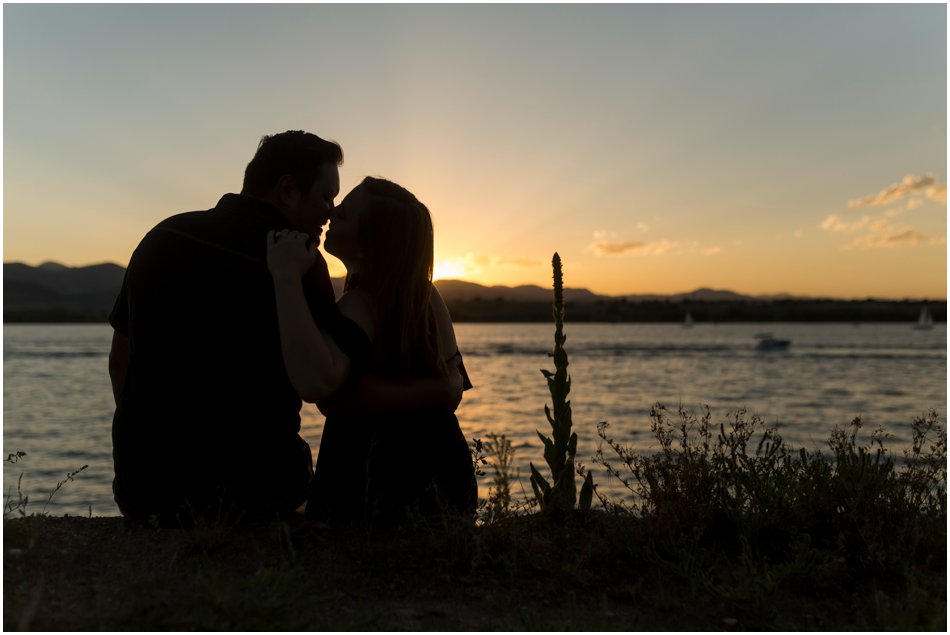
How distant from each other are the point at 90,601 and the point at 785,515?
3.49 meters

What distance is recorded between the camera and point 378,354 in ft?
12.0

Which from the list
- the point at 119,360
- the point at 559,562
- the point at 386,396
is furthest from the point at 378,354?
the point at 119,360

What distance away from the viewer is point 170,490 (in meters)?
3.76

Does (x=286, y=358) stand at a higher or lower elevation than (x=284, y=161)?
lower

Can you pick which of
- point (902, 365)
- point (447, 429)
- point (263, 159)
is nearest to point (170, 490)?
point (447, 429)

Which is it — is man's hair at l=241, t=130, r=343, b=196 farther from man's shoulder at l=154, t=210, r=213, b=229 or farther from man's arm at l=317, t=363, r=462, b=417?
man's arm at l=317, t=363, r=462, b=417

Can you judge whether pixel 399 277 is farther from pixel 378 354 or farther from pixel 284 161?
pixel 284 161

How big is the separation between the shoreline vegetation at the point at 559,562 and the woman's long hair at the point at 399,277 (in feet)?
2.31

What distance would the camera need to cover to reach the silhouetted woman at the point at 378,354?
3.34m

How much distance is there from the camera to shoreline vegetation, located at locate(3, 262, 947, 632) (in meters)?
3.11

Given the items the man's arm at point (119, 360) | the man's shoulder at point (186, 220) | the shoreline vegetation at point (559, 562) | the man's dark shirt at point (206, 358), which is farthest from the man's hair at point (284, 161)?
the shoreline vegetation at point (559, 562)

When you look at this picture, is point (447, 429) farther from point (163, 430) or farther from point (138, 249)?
point (138, 249)

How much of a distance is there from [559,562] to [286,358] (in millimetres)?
1670

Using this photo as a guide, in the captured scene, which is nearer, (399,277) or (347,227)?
(399,277)
